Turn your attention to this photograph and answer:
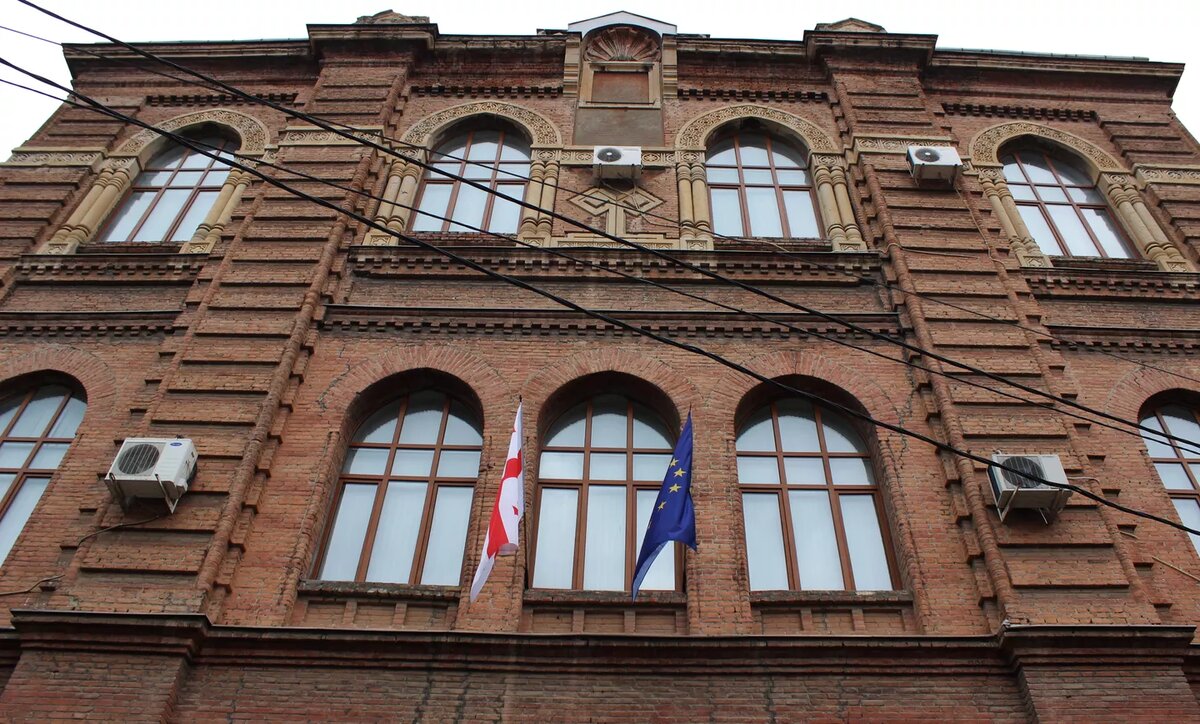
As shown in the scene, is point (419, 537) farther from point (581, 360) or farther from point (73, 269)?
point (73, 269)

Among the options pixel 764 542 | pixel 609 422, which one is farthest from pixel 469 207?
pixel 764 542

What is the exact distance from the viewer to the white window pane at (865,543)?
9266mm

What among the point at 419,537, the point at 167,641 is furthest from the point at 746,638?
the point at 167,641

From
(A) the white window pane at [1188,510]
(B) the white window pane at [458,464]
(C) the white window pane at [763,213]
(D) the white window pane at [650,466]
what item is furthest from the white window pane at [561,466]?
(A) the white window pane at [1188,510]

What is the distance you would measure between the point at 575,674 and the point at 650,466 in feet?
9.42

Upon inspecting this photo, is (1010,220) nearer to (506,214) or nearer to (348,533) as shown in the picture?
(506,214)

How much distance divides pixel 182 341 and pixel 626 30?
957 centimetres

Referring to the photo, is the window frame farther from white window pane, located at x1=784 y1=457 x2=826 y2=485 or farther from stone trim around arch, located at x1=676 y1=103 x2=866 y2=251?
white window pane, located at x1=784 y1=457 x2=826 y2=485

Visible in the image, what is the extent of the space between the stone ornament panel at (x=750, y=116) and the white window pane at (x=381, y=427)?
6.29 meters

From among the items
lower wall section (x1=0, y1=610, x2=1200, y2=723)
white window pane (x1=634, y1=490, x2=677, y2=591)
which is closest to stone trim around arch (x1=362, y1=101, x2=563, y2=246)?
white window pane (x1=634, y1=490, x2=677, y2=591)

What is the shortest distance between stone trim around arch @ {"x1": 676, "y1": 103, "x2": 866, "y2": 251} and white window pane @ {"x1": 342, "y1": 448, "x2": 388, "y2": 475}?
16.1ft

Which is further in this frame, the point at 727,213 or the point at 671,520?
the point at 727,213

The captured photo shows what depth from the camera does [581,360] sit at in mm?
10820

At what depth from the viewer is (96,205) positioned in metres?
13.6
